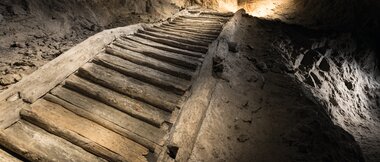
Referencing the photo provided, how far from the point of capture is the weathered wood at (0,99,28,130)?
2.76 metres

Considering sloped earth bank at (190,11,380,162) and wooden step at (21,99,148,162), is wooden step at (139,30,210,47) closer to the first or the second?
sloped earth bank at (190,11,380,162)

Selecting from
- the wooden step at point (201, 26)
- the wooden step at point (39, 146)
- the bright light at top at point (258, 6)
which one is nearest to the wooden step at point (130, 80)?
the wooden step at point (39, 146)

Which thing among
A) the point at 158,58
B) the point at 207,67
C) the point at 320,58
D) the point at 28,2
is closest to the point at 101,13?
the point at 28,2

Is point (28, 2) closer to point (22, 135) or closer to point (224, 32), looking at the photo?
point (22, 135)

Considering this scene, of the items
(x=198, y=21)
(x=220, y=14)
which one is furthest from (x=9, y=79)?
(x=220, y=14)

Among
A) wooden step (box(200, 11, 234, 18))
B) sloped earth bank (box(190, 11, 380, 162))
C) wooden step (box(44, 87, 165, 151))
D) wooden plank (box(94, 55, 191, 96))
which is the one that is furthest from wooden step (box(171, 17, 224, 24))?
wooden step (box(44, 87, 165, 151))

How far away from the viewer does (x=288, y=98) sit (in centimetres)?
409

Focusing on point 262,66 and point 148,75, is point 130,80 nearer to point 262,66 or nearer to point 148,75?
point 148,75

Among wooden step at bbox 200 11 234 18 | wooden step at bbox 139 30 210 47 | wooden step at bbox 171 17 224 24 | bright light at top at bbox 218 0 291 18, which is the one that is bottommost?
wooden step at bbox 139 30 210 47

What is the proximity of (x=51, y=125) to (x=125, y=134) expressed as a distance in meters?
0.82

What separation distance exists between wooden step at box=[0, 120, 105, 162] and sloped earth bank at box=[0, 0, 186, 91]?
92cm

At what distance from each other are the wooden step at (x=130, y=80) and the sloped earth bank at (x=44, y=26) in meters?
0.87

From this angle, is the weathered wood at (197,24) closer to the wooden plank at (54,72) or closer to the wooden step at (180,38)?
the wooden step at (180,38)

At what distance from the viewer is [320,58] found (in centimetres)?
645
